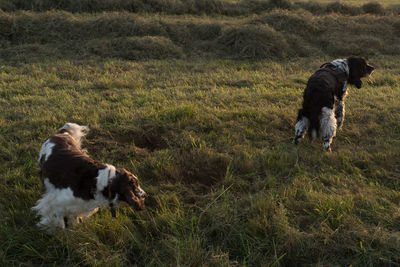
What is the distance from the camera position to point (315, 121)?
4891mm

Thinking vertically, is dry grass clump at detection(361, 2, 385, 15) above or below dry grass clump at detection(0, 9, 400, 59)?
above

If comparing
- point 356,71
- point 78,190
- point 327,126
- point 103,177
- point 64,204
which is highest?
point 356,71

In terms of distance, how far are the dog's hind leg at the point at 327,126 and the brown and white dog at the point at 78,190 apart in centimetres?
306

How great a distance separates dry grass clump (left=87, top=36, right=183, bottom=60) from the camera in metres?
10.0

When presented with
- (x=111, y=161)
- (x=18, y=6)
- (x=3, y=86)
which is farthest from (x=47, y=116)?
(x=18, y=6)

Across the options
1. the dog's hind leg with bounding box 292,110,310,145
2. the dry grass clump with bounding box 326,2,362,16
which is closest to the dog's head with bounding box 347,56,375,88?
the dog's hind leg with bounding box 292,110,310,145

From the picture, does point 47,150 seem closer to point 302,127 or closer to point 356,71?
point 302,127

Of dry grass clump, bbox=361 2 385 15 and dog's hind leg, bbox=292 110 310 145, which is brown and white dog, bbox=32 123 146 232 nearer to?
dog's hind leg, bbox=292 110 310 145

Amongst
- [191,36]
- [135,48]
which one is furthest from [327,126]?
[191,36]

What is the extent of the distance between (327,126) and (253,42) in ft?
21.4

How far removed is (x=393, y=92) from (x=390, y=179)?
416 centimetres

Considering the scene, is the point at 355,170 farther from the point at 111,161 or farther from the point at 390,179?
the point at 111,161

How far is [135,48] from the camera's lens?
33.8 feet

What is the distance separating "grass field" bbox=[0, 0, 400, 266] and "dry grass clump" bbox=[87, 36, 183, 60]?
1.8 inches
